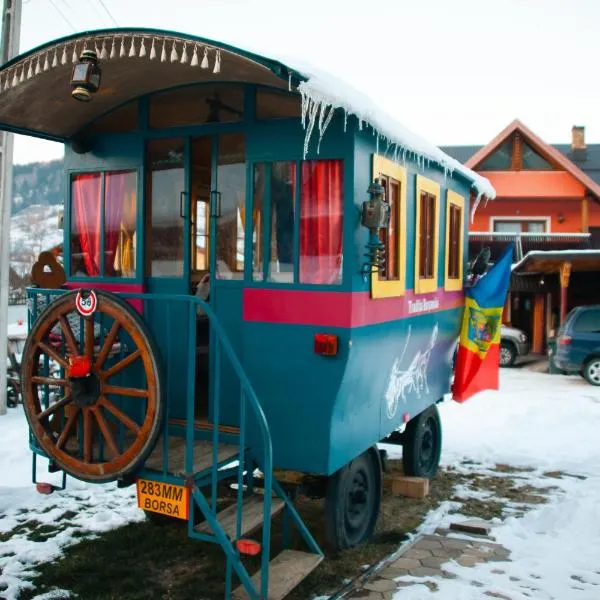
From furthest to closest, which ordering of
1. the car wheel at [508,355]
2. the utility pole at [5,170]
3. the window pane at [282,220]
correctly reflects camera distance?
the car wheel at [508,355] → the utility pole at [5,170] → the window pane at [282,220]

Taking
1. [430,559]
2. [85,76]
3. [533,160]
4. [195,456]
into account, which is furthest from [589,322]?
[85,76]

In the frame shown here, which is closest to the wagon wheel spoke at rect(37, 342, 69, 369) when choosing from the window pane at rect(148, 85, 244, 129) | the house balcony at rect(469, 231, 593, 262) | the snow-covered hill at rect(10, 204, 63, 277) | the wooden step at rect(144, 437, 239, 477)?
the wooden step at rect(144, 437, 239, 477)

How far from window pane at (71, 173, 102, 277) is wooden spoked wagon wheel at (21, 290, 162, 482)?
1.16 metres

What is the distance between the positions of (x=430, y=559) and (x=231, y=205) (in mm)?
3047

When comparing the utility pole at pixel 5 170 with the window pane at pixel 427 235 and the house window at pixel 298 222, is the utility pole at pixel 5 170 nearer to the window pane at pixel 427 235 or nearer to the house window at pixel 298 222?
the window pane at pixel 427 235

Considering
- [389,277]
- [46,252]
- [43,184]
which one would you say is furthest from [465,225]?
[43,184]

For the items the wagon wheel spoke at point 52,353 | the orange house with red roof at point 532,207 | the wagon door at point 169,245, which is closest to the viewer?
the wagon wheel spoke at point 52,353

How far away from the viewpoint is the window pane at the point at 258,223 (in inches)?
185

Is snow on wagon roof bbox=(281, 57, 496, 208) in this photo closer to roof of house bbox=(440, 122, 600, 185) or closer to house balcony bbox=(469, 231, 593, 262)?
house balcony bbox=(469, 231, 593, 262)

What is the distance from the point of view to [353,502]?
5.34m

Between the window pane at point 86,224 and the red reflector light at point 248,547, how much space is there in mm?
2634

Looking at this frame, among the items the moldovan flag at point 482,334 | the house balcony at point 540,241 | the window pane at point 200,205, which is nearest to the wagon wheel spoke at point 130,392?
the window pane at point 200,205

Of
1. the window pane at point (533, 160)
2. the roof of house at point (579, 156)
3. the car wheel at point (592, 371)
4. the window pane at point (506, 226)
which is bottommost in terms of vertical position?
the car wheel at point (592, 371)

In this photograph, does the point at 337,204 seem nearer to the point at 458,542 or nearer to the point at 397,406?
the point at 397,406
